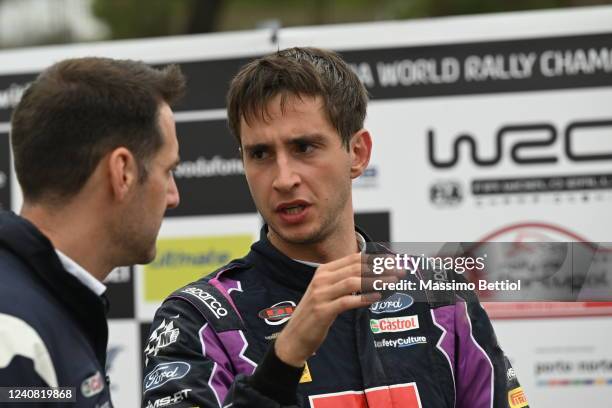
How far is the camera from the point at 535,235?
→ 14.8 ft

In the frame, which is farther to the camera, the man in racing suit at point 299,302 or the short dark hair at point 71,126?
the man in racing suit at point 299,302

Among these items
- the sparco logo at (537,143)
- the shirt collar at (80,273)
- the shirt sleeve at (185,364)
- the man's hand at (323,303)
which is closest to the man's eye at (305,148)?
the shirt sleeve at (185,364)

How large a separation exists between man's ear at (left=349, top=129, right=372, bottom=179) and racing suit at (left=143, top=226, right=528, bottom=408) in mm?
344

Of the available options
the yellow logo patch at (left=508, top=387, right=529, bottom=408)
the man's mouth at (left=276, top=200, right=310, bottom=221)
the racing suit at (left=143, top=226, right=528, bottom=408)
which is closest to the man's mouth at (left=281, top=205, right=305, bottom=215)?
the man's mouth at (left=276, top=200, right=310, bottom=221)

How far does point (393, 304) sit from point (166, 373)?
1.93 ft

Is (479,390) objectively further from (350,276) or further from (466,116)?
(466,116)

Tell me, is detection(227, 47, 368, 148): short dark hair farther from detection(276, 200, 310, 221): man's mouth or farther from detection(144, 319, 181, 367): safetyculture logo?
detection(144, 319, 181, 367): safetyculture logo

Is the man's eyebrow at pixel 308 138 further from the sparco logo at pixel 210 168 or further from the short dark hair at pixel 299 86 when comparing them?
the sparco logo at pixel 210 168

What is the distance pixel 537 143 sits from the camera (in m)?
4.61

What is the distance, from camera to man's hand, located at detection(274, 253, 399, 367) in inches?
81.4

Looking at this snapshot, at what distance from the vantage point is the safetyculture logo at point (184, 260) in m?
4.81

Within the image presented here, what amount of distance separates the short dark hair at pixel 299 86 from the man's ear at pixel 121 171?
2.00 feet

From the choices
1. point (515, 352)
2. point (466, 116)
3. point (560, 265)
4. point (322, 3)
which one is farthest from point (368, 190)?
point (322, 3)

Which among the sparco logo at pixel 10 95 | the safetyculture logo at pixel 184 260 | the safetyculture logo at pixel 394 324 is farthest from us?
the sparco logo at pixel 10 95
